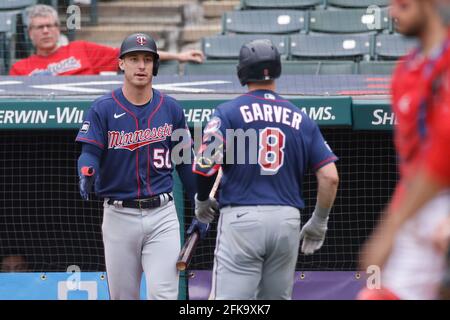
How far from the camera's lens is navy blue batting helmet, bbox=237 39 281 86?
4.58m

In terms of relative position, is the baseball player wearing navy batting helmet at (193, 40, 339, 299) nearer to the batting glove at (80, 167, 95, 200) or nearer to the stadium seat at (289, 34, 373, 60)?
the batting glove at (80, 167, 95, 200)

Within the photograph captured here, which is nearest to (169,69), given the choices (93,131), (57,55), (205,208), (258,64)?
(57,55)

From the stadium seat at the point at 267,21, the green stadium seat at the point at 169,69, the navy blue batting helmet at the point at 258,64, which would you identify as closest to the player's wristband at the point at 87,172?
the navy blue batting helmet at the point at 258,64

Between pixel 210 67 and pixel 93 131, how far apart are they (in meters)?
2.46

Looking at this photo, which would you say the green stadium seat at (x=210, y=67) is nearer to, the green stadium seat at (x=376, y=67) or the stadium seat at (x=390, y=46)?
the green stadium seat at (x=376, y=67)

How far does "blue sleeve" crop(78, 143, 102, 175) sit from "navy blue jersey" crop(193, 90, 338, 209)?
0.79 meters

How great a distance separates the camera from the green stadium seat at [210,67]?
7562 mm

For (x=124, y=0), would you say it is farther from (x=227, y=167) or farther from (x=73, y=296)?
(x=227, y=167)

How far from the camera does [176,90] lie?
22.0 feet

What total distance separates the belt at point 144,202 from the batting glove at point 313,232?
84 centimetres

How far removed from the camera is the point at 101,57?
742 cm

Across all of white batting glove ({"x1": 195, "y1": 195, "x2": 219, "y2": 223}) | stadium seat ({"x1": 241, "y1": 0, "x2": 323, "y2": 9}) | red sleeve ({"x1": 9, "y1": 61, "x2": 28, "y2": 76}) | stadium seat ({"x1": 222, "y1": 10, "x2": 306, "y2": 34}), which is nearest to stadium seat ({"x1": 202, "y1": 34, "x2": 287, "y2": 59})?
stadium seat ({"x1": 222, "y1": 10, "x2": 306, "y2": 34})
